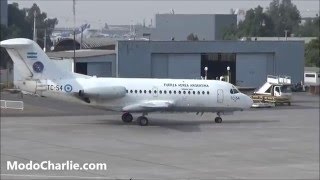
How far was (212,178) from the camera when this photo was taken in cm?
2323

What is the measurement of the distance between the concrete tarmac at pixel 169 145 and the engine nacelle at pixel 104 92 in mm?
1378

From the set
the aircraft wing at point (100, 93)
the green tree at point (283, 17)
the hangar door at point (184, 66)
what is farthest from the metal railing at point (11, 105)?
the green tree at point (283, 17)

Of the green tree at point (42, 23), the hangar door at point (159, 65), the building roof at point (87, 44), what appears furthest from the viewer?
the green tree at point (42, 23)

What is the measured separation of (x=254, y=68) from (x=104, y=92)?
24044 millimetres

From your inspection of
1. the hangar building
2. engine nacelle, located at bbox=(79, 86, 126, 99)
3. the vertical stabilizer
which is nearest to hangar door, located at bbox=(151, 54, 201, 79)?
the hangar building

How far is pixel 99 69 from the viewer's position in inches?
1978

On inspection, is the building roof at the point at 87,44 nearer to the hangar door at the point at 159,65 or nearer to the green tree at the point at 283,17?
the hangar door at the point at 159,65

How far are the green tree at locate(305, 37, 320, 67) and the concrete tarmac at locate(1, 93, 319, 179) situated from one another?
45716mm

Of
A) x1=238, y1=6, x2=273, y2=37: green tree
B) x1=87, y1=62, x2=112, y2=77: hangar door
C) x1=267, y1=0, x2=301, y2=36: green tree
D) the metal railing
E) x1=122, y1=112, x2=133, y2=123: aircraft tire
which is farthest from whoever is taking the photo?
x1=267, y1=0, x2=301, y2=36: green tree

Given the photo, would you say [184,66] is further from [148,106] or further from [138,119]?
[148,106]

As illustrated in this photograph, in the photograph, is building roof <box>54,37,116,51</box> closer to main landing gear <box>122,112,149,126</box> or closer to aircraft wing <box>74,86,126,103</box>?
main landing gear <box>122,112,149,126</box>

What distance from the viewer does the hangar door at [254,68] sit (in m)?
60.6

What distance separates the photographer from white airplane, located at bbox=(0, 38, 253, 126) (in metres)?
39.5

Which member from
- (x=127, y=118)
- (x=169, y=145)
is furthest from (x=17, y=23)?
(x=169, y=145)
